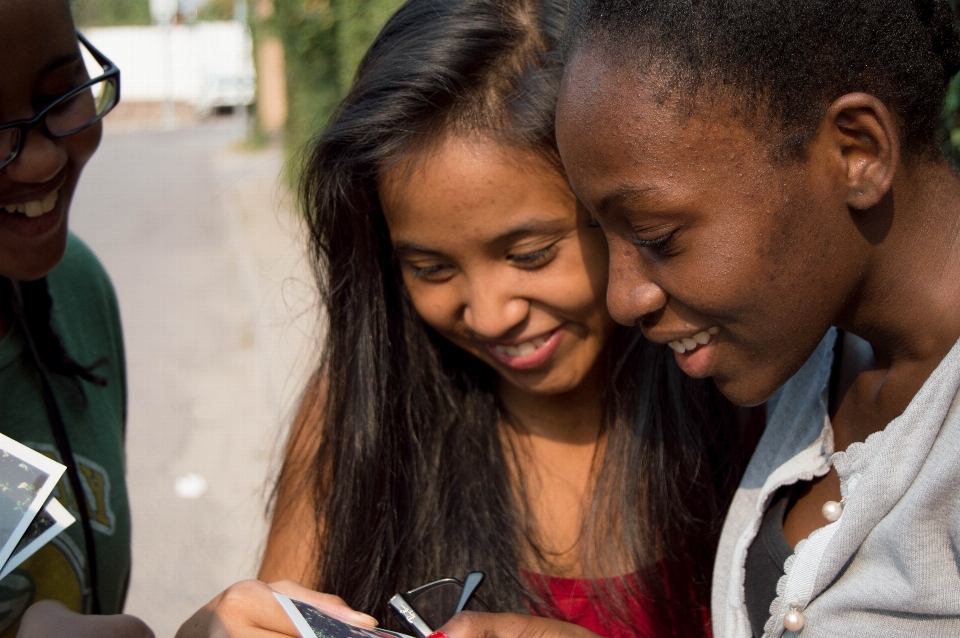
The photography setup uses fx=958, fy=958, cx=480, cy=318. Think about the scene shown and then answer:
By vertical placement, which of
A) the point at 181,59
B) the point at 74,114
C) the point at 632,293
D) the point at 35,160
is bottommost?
the point at 632,293

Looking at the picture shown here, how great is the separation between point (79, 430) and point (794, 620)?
4.86 feet

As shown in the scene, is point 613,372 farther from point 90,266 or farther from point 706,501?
point 90,266

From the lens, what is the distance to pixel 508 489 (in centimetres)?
Result: 209

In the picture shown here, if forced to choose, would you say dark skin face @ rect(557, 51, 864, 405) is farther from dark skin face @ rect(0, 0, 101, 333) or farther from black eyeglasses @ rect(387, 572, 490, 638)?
dark skin face @ rect(0, 0, 101, 333)

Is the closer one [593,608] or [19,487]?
[19,487]

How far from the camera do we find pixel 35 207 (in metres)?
1.82

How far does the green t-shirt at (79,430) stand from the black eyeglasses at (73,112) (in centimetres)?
44

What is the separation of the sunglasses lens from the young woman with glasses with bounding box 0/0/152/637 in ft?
1.59

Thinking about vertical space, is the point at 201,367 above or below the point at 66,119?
below

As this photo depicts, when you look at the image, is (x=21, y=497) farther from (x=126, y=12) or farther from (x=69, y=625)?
(x=126, y=12)

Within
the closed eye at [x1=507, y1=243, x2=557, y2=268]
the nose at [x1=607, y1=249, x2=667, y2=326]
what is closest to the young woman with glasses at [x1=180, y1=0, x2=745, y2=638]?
the closed eye at [x1=507, y1=243, x2=557, y2=268]

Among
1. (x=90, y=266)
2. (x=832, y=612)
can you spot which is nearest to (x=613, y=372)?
(x=832, y=612)

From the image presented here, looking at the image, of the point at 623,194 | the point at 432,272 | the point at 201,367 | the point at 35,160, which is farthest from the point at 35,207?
the point at 201,367

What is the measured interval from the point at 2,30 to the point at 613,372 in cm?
135
